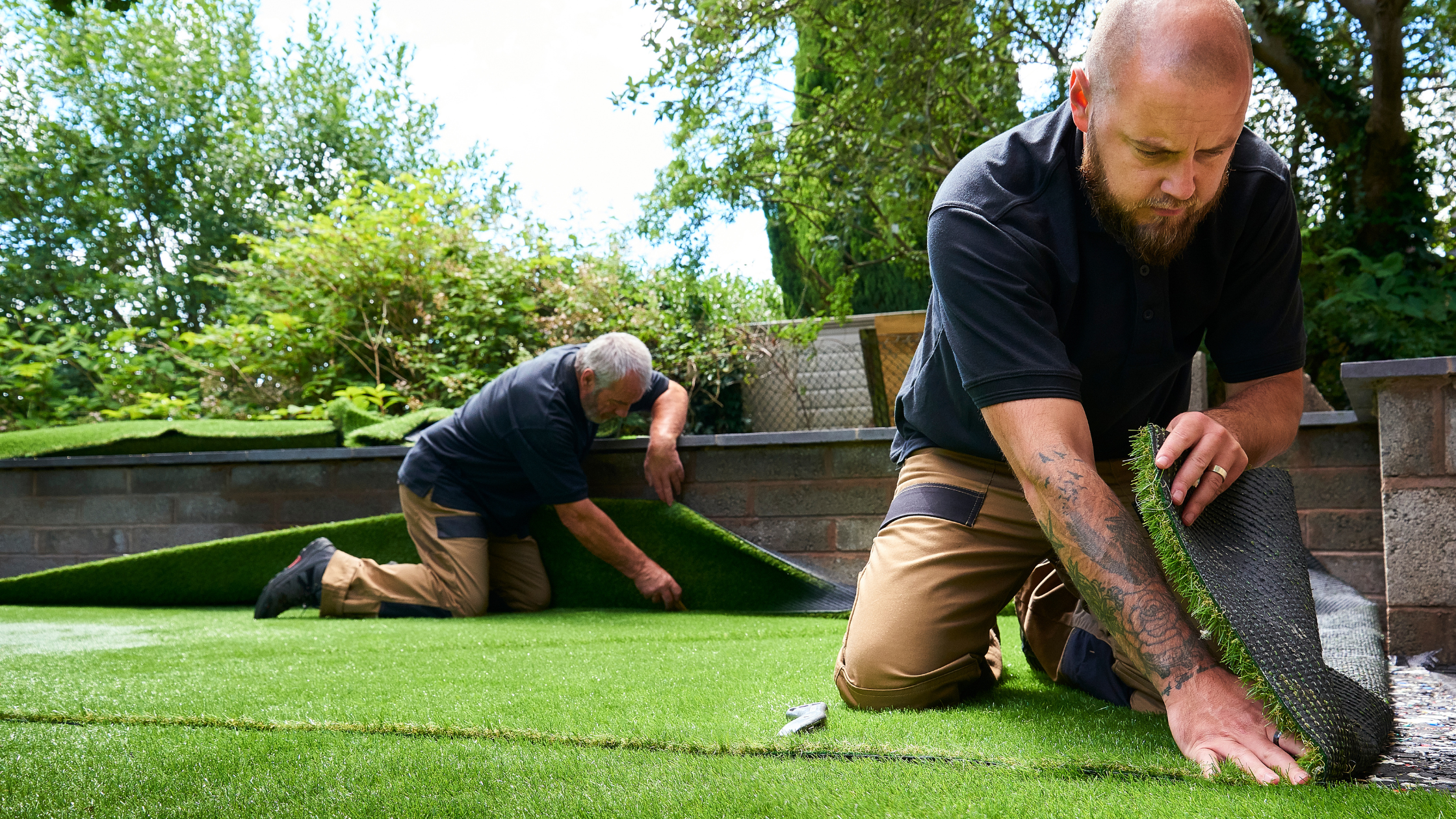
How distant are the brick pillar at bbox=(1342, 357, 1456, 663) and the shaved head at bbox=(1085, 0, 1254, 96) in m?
1.39

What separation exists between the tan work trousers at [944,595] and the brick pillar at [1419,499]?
3.23 ft

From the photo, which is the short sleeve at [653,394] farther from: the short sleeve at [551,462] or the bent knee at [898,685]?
the bent knee at [898,685]

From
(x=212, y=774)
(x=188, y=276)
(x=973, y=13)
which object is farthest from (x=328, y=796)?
(x=188, y=276)

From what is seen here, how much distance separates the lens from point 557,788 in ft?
3.85

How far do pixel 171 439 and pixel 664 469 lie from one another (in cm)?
266

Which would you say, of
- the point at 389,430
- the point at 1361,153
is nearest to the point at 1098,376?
the point at 389,430

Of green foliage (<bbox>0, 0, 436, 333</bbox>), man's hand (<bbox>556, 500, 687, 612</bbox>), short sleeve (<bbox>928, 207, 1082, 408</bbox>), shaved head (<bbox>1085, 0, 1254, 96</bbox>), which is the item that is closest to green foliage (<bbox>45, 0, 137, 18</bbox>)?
short sleeve (<bbox>928, 207, 1082, 408</bbox>)

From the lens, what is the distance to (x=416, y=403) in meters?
5.15

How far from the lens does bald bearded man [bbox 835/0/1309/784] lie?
52.0 inches

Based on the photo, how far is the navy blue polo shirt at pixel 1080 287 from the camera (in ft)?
4.89

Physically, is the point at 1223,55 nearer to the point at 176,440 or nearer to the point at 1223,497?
the point at 1223,497

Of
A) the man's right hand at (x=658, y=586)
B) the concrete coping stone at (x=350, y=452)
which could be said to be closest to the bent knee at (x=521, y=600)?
the man's right hand at (x=658, y=586)

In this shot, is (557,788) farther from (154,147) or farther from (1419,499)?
(154,147)

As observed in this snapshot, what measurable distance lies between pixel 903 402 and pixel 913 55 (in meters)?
3.17
